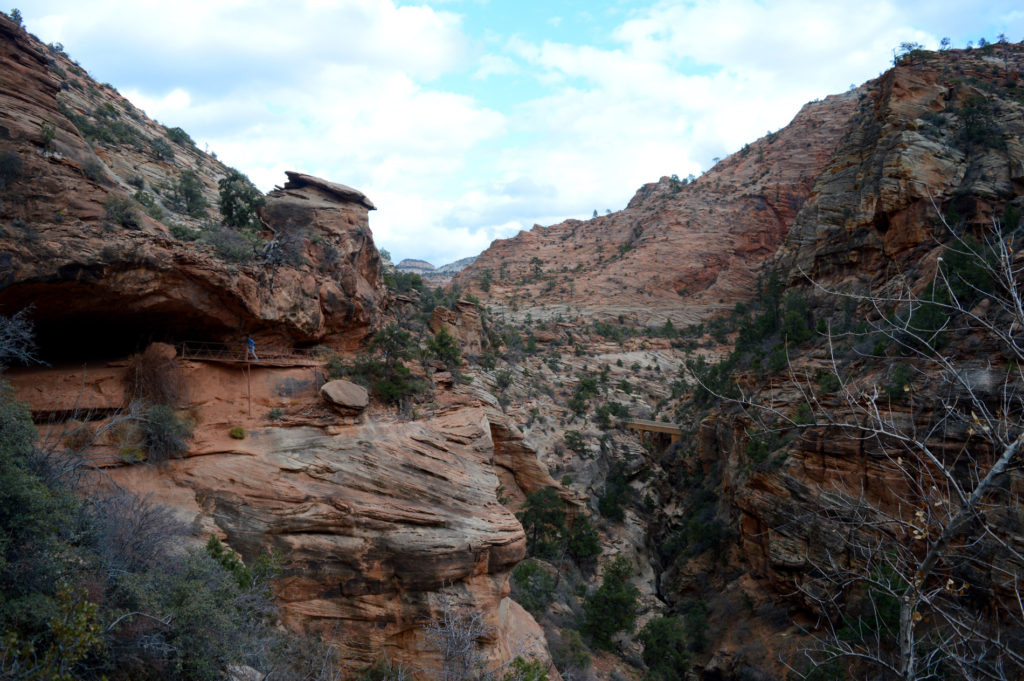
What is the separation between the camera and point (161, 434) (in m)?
11.9

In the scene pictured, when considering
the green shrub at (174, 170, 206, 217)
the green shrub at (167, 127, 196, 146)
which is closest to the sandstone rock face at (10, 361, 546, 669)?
the green shrub at (174, 170, 206, 217)

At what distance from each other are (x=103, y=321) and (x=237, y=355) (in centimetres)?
296

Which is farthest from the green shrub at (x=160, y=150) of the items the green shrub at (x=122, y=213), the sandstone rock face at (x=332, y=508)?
the sandstone rock face at (x=332, y=508)

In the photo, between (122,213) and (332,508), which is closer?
(122,213)

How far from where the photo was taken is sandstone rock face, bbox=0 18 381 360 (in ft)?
34.8

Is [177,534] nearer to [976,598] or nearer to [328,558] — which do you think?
[328,558]

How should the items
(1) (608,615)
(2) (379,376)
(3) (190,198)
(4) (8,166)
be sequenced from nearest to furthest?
(4) (8,166)
(2) (379,376)
(1) (608,615)
(3) (190,198)

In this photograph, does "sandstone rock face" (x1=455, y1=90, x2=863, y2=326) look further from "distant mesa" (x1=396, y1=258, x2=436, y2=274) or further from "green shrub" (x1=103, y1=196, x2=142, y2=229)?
"distant mesa" (x1=396, y1=258, x2=436, y2=274)

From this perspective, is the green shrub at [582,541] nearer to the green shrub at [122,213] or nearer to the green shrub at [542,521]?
the green shrub at [542,521]

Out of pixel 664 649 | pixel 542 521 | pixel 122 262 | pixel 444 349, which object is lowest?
pixel 664 649

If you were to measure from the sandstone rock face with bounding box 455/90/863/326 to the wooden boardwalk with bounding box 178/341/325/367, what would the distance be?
39.0 metres

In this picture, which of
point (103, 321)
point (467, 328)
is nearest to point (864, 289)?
point (467, 328)

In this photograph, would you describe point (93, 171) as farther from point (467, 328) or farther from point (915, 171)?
point (915, 171)

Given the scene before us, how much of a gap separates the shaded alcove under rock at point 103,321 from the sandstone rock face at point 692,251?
134 ft
